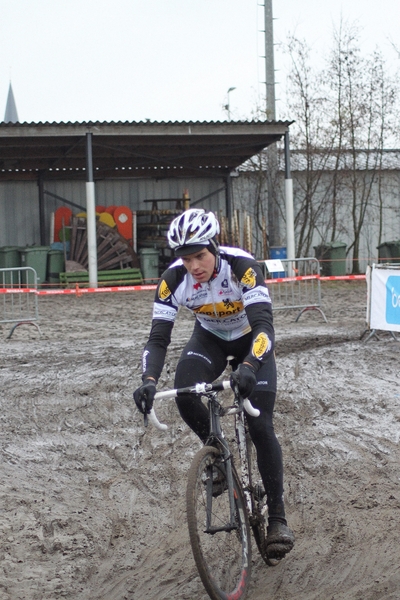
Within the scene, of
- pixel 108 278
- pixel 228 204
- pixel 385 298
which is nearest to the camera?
pixel 385 298

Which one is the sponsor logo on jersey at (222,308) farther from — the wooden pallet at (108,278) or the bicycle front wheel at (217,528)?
the wooden pallet at (108,278)

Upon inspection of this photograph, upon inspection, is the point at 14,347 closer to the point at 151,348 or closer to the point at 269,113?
the point at 151,348

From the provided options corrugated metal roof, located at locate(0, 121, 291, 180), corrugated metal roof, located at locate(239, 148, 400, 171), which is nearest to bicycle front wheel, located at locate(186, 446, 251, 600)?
corrugated metal roof, located at locate(0, 121, 291, 180)

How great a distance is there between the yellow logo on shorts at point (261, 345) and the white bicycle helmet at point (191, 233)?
1.89ft

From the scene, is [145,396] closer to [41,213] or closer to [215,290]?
[215,290]

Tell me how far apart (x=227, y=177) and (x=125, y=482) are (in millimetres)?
22788

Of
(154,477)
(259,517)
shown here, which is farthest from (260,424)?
(154,477)

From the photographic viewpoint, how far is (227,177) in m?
28.5

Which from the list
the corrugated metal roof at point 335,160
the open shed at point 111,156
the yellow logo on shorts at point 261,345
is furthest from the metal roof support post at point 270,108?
the yellow logo on shorts at point 261,345

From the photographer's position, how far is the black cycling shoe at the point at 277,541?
179 inches

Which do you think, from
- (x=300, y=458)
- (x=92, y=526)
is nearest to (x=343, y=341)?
(x=300, y=458)

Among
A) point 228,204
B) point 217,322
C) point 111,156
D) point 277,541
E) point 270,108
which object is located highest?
point 270,108

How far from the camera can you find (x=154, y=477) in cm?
662

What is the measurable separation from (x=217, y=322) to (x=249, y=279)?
46 cm
